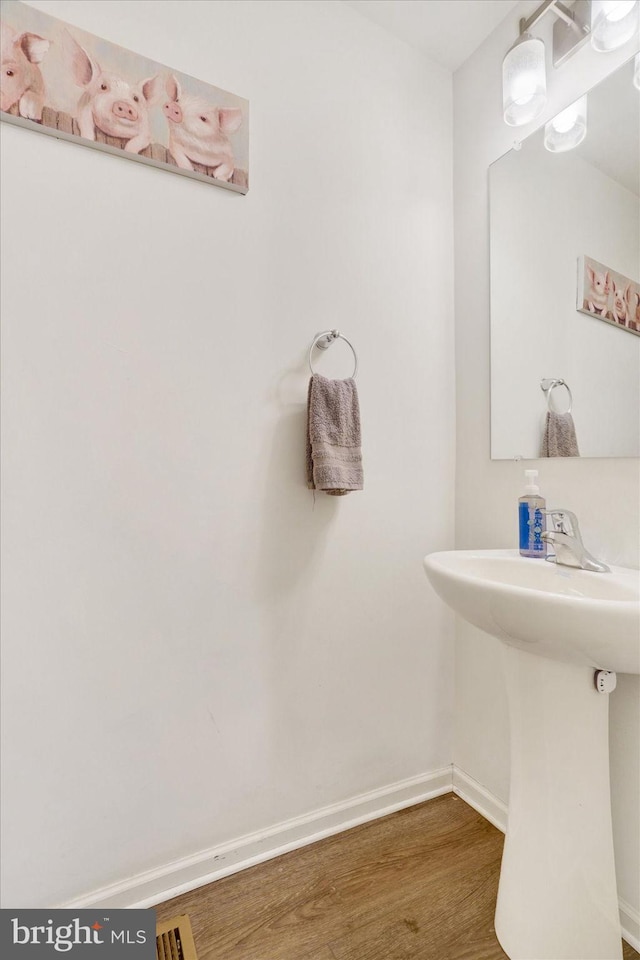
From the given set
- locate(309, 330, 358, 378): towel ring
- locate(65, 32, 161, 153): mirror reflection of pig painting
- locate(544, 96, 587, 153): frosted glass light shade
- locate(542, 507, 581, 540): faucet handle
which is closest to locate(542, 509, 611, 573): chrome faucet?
locate(542, 507, 581, 540): faucet handle

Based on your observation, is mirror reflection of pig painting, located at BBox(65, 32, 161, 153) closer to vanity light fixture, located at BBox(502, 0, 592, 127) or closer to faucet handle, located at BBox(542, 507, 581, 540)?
vanity light fixture, located at BBox(502, 0, 592, 127)

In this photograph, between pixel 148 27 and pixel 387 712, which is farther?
pixel 387 712

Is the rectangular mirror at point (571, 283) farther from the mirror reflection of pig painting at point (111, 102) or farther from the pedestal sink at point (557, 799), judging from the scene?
the mirror reflection of pig painting at point (111, 102)

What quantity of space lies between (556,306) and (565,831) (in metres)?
1.22

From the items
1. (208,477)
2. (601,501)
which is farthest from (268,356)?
(601,501)

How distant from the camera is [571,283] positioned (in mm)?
1224

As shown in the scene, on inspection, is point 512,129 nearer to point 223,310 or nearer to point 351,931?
point 223,310

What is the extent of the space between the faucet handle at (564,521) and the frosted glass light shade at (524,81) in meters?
1.09

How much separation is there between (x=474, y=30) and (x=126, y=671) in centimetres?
207

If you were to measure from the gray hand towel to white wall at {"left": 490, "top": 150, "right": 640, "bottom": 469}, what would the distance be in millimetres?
454

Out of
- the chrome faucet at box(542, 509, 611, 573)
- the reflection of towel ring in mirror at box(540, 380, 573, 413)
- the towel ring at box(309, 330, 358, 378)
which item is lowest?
the chrome faucet at box(542, 509, 611, 573)

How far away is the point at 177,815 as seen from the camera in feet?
3.76

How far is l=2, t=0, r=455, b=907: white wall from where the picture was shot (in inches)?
39.8

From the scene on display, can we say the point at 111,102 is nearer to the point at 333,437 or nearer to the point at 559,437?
the point at 333,437
